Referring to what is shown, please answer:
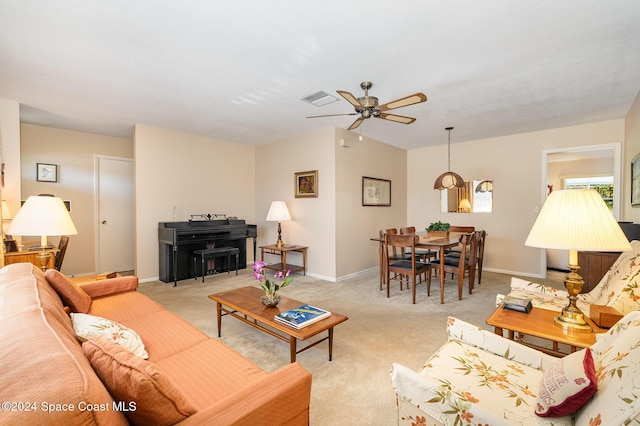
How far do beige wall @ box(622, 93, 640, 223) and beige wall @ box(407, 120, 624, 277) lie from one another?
40 centimetres

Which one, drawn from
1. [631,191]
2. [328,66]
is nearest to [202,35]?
[328,66]

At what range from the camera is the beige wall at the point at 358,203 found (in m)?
4.89

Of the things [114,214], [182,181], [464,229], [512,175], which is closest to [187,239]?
[182,181]

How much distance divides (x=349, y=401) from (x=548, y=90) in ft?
12.5

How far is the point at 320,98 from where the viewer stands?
346cm

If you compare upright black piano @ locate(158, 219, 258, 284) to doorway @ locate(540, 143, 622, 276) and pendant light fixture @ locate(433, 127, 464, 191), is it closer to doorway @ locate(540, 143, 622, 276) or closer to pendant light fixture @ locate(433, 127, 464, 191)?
pendant light fixture @ locate(433, 127, 464, 191)

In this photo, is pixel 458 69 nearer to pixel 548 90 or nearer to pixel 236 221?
pixel 548 90

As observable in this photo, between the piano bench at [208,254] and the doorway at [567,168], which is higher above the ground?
the doorway at [567,168]

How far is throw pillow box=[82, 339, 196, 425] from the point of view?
78 centimetres

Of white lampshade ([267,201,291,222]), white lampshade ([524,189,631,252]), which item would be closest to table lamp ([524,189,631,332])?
white lampshade ([524,189,631,252])

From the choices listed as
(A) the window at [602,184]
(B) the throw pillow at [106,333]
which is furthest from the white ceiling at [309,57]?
(A) the window at [602,184]

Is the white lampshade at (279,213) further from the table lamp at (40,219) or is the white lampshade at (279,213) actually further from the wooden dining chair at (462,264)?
the table lamp at (40,219)

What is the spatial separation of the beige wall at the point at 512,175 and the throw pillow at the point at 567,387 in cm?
487

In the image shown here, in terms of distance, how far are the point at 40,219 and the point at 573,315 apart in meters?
Answer: 3.50
